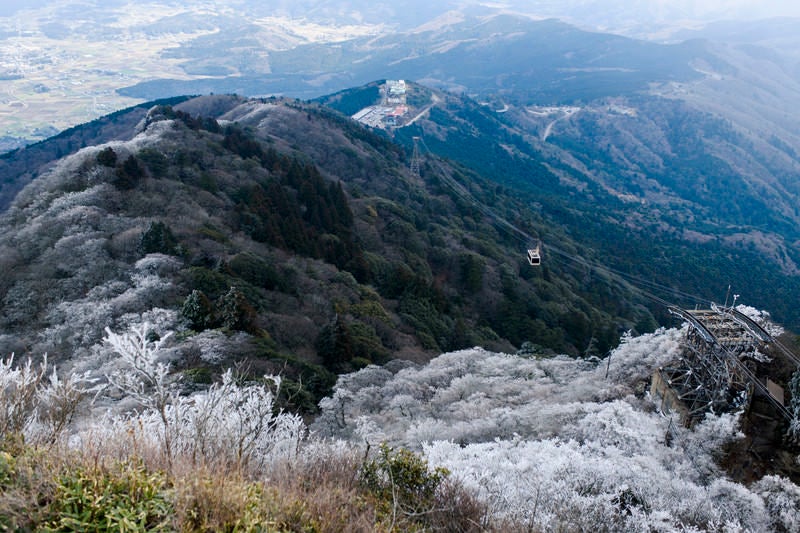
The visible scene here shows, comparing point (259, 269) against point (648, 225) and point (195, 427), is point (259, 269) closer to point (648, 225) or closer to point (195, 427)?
point (195, 427)

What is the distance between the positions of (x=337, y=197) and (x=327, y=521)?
5853 centimetres

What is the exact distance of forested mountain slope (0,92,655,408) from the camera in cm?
3209

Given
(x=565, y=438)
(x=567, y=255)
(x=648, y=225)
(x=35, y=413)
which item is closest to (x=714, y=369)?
(x=565, y=438)

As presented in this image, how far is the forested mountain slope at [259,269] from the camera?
105ft

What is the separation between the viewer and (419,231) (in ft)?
236

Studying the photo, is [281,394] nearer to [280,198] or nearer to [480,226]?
[280,198]

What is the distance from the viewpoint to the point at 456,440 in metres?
23.8

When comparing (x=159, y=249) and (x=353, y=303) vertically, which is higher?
(x=159, y=249)

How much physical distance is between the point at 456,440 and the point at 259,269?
78.6 feet

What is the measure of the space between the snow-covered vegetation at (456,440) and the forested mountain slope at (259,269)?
425 cm

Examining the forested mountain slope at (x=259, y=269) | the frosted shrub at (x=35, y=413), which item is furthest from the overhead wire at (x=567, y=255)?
the frosted shrub at (x=35, y=413)

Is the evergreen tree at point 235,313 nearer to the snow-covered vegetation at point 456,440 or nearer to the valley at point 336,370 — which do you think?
the valley at point 336,370

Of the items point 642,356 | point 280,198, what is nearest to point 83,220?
point 280,198

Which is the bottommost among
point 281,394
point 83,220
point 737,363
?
point 281,394
